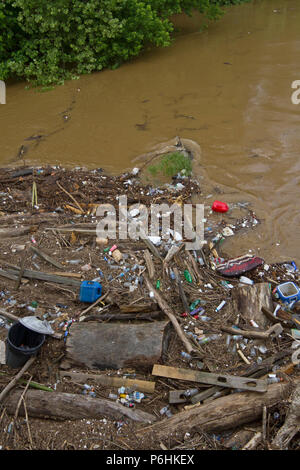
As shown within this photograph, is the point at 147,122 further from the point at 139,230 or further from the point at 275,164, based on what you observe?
the point at 139,230

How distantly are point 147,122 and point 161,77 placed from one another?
2.55 metres

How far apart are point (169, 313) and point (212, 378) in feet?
2.51

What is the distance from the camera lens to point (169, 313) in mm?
3678

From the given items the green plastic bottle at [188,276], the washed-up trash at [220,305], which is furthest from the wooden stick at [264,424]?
the green plastic bottle at [188,276]

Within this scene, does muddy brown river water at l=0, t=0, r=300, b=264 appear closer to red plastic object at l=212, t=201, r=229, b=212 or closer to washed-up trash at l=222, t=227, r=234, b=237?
washed-up trash at l=222, t=227, r=234, b=237

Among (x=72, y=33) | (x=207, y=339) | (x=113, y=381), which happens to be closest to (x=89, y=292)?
(x=113, y=381)

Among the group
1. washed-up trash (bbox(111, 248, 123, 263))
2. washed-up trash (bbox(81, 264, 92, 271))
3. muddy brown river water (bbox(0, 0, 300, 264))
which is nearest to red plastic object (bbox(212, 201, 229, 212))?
muddy brown river water (bbox(0, 0, 300, 264))

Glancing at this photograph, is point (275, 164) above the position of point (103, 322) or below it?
above

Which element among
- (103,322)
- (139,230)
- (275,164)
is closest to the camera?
(103,322)

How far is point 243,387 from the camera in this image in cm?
303

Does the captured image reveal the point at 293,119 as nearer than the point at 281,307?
No

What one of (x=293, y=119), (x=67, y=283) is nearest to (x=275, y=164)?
(x=293, y=119)

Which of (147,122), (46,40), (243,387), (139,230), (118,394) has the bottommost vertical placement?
(118,394)

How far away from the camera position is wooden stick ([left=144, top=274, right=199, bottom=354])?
339 cm
